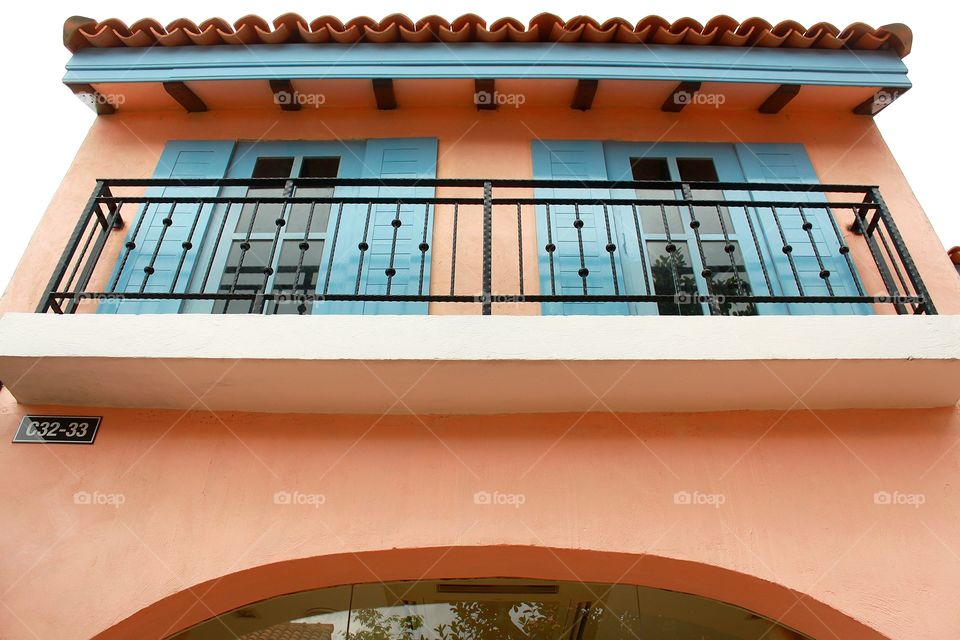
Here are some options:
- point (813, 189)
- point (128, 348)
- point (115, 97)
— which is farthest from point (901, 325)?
point (115, 97)

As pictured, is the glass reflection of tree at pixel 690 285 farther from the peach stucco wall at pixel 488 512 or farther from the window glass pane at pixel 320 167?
the window glass pane at pixel 320 167

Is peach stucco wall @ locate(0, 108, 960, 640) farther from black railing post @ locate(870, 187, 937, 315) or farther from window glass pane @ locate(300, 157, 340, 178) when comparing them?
window glass pane @ locate(300, 157, 340, 178)

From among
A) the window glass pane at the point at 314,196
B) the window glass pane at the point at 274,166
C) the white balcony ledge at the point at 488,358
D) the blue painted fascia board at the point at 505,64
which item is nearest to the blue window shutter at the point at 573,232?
the blue painted fascia board at the point at 505,64

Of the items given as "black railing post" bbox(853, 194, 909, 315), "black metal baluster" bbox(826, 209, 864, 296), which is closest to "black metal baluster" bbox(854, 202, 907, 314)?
"black railing post" bbox(853, 194, 909, 315)

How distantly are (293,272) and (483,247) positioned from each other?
1524mm

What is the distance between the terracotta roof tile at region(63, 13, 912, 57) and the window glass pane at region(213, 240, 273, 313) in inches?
71.3

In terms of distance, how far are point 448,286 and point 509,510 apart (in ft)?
5.67

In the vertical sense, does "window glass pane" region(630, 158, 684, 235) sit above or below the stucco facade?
above

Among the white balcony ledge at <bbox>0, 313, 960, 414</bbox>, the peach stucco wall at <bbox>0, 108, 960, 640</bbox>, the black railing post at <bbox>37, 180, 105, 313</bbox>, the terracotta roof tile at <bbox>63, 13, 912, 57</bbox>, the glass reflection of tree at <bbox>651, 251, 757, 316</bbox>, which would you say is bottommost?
the peach stucco wall at <bbox>0, 108, 960, 640</bbox>

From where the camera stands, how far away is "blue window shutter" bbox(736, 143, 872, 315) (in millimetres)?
4449

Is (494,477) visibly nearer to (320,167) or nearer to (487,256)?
(487,256)

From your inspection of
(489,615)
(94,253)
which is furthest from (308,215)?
(489,615)

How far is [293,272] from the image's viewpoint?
15.5ft

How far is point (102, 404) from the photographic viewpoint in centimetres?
379
